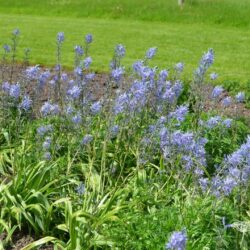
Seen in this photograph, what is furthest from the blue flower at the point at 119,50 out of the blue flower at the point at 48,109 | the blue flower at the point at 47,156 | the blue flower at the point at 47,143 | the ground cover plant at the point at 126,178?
the blue flower at the point at 47,156

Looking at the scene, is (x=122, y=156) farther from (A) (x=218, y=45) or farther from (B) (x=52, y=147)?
(A) (x=218, y=45)

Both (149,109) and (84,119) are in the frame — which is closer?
(84,119)

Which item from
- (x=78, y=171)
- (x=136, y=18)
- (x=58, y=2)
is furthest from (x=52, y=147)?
(x=58, y=2)

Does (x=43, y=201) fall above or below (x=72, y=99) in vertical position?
below

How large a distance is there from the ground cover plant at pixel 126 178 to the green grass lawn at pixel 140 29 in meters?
5.12

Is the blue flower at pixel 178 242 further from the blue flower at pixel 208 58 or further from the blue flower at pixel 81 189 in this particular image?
the blue flower at pixel 208 58

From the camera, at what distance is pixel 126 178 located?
4660 mm

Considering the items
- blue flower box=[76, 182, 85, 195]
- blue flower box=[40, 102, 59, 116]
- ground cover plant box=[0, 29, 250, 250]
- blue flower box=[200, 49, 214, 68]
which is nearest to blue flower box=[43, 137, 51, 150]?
ground cover plant box=[0, 29, 250, 250]

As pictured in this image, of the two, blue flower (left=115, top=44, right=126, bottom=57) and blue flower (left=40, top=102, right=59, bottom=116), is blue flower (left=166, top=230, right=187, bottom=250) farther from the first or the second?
blue flower (left=115, top=44, right=126, bottom=57)

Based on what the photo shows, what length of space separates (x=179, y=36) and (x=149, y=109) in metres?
10.8

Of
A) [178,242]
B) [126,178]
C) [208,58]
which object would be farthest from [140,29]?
[178,242]

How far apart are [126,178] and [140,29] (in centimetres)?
1320

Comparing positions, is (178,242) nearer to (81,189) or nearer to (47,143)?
(81,189)

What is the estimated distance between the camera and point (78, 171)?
16.5 feet
